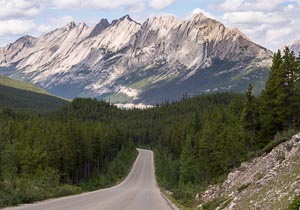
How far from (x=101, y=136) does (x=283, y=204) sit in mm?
97007

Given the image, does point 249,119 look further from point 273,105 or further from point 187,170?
point 187,170

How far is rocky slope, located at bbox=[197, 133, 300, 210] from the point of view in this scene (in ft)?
71.4

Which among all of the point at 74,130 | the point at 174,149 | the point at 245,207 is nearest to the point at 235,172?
the point at 245,207

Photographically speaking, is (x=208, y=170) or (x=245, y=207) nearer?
(x=245, y=207)

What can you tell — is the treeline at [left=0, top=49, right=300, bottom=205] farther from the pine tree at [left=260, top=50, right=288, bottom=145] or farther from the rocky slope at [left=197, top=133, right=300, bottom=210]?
the rocky slope at [left=197, top=133, right=300, bottom=210]

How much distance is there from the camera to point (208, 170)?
66875 mm

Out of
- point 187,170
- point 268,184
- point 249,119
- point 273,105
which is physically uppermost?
point 273,105

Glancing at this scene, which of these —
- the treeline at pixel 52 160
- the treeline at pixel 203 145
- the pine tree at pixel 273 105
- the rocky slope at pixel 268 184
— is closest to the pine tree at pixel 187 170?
the treeline at pixel 203 145

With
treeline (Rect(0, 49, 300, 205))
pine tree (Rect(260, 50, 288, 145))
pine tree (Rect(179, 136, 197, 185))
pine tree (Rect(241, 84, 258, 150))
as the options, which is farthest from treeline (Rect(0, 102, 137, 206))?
pine tree (Rect(260, 50, 288, 145))

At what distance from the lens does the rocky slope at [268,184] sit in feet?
71.4

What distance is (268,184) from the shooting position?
86.4 ft

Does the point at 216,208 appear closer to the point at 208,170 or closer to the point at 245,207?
the point at 245,207

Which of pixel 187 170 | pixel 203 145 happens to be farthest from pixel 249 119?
pixel 187 170

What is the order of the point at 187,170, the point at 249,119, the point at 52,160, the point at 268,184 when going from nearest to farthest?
the point at 268,184
the point at 249,119
the point at 187,170
the point at 52,160
